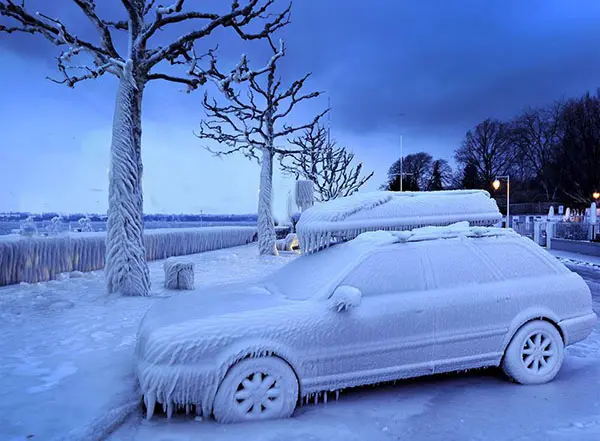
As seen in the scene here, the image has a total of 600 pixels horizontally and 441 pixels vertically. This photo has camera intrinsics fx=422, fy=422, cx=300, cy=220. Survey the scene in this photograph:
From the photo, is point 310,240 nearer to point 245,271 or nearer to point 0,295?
point 0,295

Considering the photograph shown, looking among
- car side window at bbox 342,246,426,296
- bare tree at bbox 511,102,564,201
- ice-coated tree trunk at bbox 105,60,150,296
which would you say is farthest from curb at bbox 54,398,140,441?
bare tree at bbox 511,102,564,201

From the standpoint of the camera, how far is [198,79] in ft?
28.9

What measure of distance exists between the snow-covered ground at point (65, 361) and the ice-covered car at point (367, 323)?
1.59 feet

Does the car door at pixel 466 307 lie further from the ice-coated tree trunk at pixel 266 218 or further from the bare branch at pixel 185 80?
the ice-coated tree trunk at pixel 266 218

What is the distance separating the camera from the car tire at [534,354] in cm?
369

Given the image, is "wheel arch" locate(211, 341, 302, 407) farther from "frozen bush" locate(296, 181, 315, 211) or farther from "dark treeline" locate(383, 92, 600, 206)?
"dark treeline" locate(383, 92, 600, 206)

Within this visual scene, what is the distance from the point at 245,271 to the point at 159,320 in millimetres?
8349

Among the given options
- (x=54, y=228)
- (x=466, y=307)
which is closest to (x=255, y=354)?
(x=466, y=307)

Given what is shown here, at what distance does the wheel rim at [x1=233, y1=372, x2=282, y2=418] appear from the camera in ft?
9.73

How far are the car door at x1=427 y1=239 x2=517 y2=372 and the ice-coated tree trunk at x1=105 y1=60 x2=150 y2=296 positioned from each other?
5755 millimetres

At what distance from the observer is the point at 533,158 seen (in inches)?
2056

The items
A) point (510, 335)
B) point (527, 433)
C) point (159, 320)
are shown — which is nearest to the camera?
point (527, 433)

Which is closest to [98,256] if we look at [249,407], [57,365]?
[57,365]

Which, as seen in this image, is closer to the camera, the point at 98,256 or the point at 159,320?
the point at 159,320
